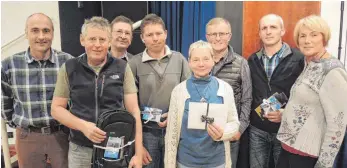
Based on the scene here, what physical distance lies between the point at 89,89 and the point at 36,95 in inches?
19.1

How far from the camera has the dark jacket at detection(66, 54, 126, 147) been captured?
61.1 inches

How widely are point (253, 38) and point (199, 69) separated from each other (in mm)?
1272

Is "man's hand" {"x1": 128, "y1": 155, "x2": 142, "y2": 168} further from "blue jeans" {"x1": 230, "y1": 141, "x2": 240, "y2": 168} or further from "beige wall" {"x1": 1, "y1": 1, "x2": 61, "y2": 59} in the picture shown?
"beige wall" {"x1": 1, "y1": 1, "x2": 61, "y2": 59}

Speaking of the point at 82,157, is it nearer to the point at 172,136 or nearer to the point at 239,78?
the point at 172,136

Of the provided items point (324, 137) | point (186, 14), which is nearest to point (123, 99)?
point (324, 137)

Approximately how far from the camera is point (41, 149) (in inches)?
72.3

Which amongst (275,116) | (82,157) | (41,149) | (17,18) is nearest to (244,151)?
(275,116)

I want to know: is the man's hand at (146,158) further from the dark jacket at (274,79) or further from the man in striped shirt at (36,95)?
the dark jacket at (274,79)

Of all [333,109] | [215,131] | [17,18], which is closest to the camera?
[333,109]

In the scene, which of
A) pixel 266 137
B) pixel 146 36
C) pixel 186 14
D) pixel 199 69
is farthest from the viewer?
pixel 186 14

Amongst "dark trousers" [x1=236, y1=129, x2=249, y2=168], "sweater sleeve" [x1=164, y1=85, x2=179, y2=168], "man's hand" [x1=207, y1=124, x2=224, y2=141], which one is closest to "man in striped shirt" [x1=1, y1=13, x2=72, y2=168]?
"sweater sleeve" [x1=164, y1=85, x2=179, y2=168]

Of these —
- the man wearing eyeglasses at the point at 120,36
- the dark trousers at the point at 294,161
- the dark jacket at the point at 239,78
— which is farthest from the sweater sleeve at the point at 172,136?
the man wearing eyeglasses at the point at 120,36

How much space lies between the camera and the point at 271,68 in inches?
79.5

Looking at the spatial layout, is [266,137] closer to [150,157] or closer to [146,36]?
[150,157]
